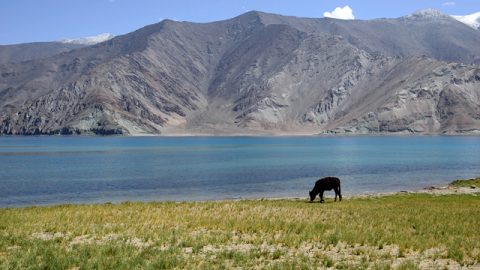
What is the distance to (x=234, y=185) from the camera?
2926 inches

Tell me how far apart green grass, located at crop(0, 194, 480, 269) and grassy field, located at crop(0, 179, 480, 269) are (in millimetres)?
36

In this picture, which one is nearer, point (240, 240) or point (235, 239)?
point (240, 240)

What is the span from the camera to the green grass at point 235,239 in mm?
16875

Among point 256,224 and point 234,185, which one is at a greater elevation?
point 256,224

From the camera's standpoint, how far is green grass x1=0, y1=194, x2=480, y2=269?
16875 millimetres

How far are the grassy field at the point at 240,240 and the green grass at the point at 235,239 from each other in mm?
36

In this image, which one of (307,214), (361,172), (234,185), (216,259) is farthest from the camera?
(361,172)

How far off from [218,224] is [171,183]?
5428 centimetres

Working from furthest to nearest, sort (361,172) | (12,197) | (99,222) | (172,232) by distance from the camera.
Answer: (361,172), (12,197), (99,222), (172,232)

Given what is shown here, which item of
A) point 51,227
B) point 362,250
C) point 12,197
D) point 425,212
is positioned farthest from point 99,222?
point 12,197

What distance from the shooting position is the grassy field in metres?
16.8

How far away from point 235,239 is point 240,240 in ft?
0.81

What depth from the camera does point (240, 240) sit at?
20766 mm

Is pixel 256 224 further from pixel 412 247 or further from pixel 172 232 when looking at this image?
pixel 412 247
